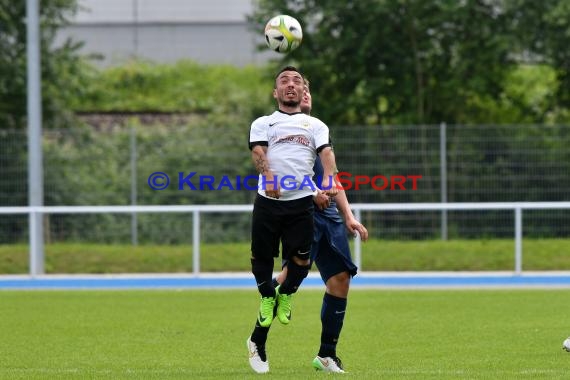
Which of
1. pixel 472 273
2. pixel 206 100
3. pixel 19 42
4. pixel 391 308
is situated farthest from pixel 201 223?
pixel 206 100

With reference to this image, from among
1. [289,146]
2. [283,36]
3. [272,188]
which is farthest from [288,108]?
[283,36]

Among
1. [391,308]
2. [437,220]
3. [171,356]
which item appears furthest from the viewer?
[437,220]

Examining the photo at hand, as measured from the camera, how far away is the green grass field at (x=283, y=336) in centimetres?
842

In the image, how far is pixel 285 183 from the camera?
26.2ft

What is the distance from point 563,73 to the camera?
1028 inches

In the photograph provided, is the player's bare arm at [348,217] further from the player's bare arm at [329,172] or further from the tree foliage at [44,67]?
the tree foliage at [44,67]

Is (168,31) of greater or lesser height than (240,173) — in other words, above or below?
above

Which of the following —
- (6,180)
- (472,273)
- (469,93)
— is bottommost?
(472,273)

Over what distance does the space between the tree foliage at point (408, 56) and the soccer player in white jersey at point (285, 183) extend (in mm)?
17784

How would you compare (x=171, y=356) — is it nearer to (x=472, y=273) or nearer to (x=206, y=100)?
(x=472, y=273)

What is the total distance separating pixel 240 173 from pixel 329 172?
14528 millimetres

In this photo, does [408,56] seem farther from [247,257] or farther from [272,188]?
[272,188]

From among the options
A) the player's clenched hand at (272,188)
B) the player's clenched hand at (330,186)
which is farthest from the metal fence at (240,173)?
the player's clenched hand at (272,188)

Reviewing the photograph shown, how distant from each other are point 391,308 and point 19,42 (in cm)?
1450
